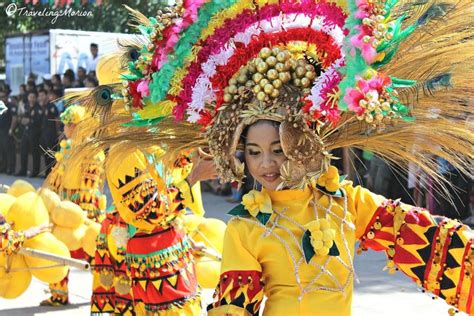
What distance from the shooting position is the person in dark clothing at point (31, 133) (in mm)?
16453

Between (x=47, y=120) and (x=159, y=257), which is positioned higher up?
(x=159, y=257)

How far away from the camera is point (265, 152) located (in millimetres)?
2953

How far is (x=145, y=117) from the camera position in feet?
10.4

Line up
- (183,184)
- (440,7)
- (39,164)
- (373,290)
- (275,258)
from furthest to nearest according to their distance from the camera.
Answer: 1. (39,164)
2. (373,290)
3. (183,184)
4. (275,258)
5. (440,7)

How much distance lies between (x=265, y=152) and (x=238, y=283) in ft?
1.46

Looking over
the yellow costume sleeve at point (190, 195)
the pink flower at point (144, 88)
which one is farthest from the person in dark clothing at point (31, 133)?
the pink flower at point (144, 88)

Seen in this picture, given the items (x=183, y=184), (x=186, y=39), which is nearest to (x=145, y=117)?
(x=186, y=39)

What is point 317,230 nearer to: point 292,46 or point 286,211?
point 286,211

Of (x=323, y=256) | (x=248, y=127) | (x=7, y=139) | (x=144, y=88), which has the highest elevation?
(x=144, y=88)

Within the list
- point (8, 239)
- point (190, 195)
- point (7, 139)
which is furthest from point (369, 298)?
point (7, 139)

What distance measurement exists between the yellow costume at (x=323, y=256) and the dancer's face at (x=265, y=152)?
0.40ft

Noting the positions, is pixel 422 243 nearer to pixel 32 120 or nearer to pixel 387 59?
pixel 387 59

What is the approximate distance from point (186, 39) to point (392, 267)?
1.09 m

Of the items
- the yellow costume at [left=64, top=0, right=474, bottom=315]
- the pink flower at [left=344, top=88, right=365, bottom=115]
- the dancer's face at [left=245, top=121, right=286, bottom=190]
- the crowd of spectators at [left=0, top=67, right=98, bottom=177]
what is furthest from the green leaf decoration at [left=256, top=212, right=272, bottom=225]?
the crowd of spectators at [left=0, top=67, right=98, bottom=177]
